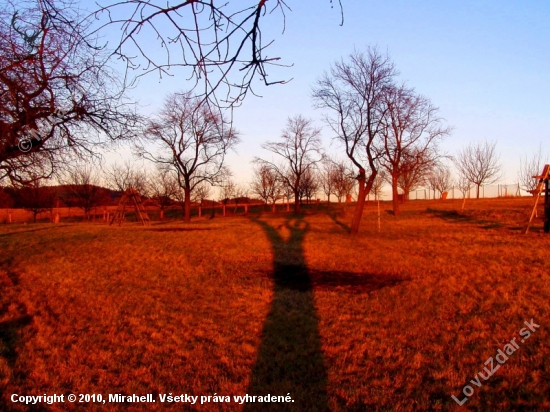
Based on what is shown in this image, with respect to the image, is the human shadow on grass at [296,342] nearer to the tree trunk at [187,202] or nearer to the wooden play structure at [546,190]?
the wooden play structure at [546,190]

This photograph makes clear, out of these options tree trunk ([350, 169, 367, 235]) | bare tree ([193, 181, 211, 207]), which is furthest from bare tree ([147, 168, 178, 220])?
tree trunk ([350, 169, 367, 235])

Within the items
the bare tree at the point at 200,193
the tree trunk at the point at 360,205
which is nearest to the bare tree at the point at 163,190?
the bare tree at the point at 200,193

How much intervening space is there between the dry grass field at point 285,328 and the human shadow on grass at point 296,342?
1.0 inches

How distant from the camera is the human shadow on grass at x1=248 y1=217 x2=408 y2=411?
411 cm

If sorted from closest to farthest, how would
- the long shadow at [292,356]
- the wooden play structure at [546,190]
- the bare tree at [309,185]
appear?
the long shadow at [292,356] → the wooden play structure at [546,190] → the bare tree at [309,185]

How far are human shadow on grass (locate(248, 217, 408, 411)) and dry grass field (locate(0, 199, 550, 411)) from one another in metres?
0.03

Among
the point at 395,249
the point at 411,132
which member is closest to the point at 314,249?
the point at 395,249

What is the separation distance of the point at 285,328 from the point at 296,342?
0.70 meters

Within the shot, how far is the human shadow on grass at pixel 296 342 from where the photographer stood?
13.5ft

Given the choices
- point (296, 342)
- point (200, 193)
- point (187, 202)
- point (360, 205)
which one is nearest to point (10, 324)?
point (296, 342)

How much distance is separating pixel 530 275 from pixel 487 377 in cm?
563

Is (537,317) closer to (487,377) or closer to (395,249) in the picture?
(487,377)

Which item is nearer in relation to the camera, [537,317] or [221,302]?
[537,317]

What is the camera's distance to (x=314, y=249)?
49.1 feet
